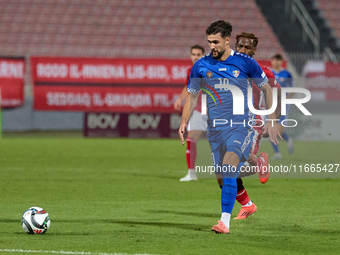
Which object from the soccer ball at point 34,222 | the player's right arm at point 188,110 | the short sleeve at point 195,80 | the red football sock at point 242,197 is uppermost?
the short sleeve at point 195,80

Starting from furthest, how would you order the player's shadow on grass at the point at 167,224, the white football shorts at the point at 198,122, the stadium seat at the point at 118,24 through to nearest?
1. the stadium seat at the point at 118,24
2. the white football shorts at the point at 198,122
3. the player's shadow on grass at the point at 167,224

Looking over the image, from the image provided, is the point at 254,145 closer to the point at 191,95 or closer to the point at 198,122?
the point at 191,95

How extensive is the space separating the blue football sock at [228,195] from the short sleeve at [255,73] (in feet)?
3.22

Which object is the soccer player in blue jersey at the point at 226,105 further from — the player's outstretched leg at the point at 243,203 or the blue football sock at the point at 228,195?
the player's outstretched leg at the point at 243,203

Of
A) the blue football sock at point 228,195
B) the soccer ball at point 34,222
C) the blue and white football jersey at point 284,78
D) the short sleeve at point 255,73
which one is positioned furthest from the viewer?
the blue and white football jersey at point 284,78

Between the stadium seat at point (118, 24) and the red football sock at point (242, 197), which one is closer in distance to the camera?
the red football sock at point (242, 197)

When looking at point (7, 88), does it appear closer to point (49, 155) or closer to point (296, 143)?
point (49, 155)

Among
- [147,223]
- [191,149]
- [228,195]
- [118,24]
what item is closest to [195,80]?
[228,195]

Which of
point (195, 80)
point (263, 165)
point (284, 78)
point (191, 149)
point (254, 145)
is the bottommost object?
point (191, 149)

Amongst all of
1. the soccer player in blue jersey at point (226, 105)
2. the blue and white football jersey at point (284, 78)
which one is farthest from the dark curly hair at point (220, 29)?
the blue and white football jersey at point (284, 78)

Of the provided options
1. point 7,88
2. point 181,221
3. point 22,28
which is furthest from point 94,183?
point 22,28

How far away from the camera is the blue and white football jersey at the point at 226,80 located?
19.1ft

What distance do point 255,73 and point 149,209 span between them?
2.34m

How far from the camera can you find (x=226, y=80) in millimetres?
5836
